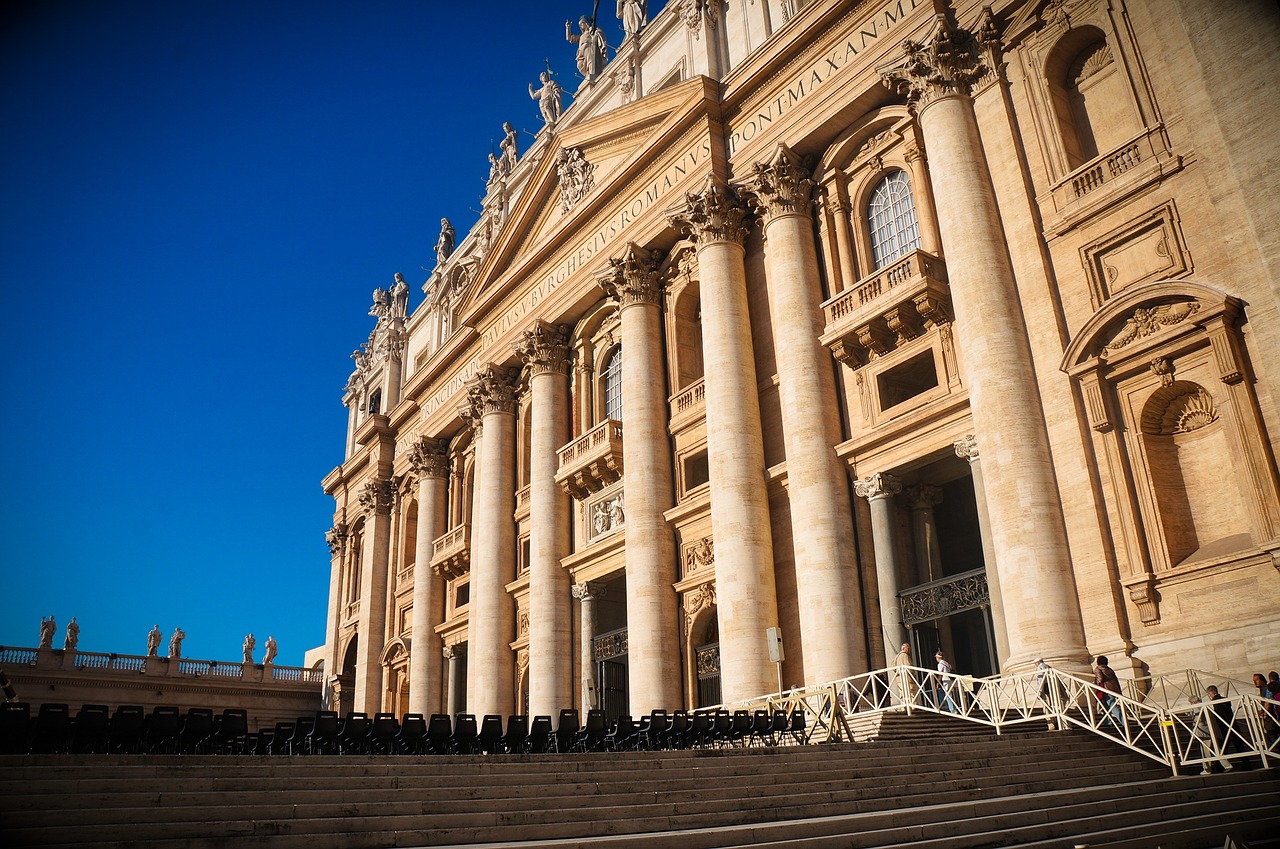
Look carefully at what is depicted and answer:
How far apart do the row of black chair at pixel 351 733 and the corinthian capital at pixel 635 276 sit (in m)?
12.8

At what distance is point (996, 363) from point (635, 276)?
11.8 metres

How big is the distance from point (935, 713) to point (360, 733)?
9055 mm

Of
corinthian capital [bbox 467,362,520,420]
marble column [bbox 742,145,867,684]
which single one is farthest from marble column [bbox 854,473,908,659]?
corinthian capital [bbox 467,362,520,420]

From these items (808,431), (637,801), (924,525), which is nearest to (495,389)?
(808,431)

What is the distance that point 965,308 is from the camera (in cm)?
1820

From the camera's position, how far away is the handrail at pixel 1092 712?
11922 mm

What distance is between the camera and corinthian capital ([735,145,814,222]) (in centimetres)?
2320

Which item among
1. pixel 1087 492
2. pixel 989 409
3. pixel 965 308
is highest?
pixel 965 308

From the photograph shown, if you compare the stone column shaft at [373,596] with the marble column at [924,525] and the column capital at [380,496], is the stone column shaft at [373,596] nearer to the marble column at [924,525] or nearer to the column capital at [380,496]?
the column capital at [380,496]

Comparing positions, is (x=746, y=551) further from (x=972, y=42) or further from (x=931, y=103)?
(x=972, y=42)

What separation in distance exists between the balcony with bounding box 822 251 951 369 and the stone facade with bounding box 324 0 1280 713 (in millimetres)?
75

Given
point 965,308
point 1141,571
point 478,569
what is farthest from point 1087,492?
point 478,569

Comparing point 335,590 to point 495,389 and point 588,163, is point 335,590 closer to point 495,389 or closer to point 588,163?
point 495,389

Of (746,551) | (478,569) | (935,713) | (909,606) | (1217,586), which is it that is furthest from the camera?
(478,569)
